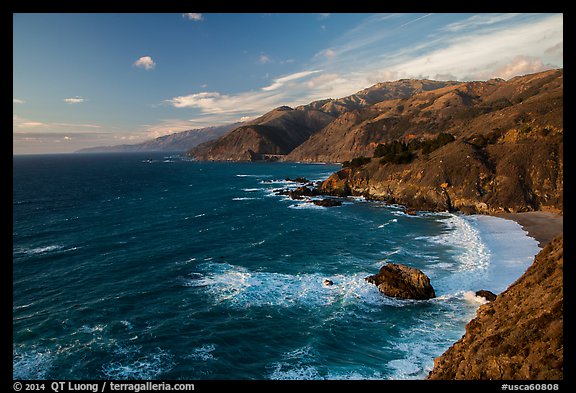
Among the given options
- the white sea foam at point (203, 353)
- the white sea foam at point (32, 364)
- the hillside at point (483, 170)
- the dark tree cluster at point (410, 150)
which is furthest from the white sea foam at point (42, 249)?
the dark tree cluster at point (410, 150)

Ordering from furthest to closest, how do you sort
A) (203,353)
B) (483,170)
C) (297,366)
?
(483,170) < (203,353) < (297,366)

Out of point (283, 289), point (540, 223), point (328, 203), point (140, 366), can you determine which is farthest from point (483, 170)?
Result: point (140, 366)

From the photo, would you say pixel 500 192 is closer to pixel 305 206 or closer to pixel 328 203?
pixel 328 203

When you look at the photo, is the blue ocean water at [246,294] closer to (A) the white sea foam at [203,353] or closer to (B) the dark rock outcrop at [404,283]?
(A) the white sea foam at [203,353]

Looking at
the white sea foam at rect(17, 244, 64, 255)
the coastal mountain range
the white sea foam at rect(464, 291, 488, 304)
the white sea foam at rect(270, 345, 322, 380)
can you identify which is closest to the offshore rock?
the coastal mountain range

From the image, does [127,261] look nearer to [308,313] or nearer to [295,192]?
[308,313]

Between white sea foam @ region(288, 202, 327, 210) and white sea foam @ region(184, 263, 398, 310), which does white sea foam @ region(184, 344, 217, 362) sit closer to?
white sea foam @ region(184, 263, 398, 310)
